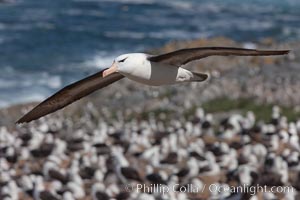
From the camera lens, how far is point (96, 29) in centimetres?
4425

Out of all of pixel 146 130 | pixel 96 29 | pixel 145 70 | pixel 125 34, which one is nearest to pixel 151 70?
pixel 145 70

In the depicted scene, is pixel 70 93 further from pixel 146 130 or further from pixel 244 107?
pixel 244 107

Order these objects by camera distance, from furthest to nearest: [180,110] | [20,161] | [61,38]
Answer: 1. [61,38]
2. [180,110]
3. [20,161]

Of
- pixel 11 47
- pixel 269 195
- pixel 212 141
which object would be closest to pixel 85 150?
pixel 212 141

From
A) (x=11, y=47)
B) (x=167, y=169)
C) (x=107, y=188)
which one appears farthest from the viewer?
(x=11, y=47)

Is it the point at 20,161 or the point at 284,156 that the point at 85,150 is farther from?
the point at 284,156

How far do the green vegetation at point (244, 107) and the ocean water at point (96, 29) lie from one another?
7.41 m

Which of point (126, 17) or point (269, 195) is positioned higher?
point (126, 17)

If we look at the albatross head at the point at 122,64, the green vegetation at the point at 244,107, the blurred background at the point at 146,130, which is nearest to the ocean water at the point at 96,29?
the blurred background at the point at 146,130

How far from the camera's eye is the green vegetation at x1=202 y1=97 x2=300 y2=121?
19609 mm

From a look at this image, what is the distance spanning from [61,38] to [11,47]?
456 centimetres

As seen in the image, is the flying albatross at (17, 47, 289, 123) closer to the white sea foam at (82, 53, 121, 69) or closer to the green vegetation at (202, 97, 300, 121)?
the green vegetation at (202, 97, 300, 121)

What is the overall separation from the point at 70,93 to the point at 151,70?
1.22m

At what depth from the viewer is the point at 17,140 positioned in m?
17.7
